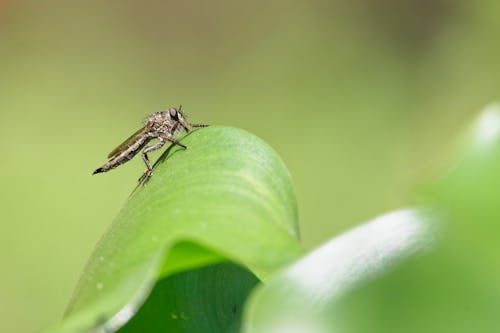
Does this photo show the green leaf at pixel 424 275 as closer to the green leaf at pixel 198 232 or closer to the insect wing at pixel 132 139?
the green leaf at pixel 198 232

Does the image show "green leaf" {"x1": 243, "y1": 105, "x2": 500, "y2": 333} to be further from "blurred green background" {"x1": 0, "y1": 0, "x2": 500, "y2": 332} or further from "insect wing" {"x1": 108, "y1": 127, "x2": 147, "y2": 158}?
"blurred green background" {"x1": 0, "y1": 0, "x2": 500, "y2": 332}

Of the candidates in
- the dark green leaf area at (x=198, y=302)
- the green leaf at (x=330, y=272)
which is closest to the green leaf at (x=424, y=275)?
the green leaf at (x=330, y=272)

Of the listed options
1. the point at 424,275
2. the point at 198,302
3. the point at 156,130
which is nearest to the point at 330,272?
the point at 424,275

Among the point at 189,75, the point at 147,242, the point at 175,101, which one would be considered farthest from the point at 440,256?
the point at 189,75

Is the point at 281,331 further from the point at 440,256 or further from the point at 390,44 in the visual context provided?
the point at 390,44

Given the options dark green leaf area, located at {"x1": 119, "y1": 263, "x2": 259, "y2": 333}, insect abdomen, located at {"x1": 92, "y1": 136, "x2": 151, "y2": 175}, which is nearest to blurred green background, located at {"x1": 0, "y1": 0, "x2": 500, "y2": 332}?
insect abdomen, located at {"x1": 92, "y1": 136, "x2": 151, "y2": 175}

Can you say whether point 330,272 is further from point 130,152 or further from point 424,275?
point 130,152
